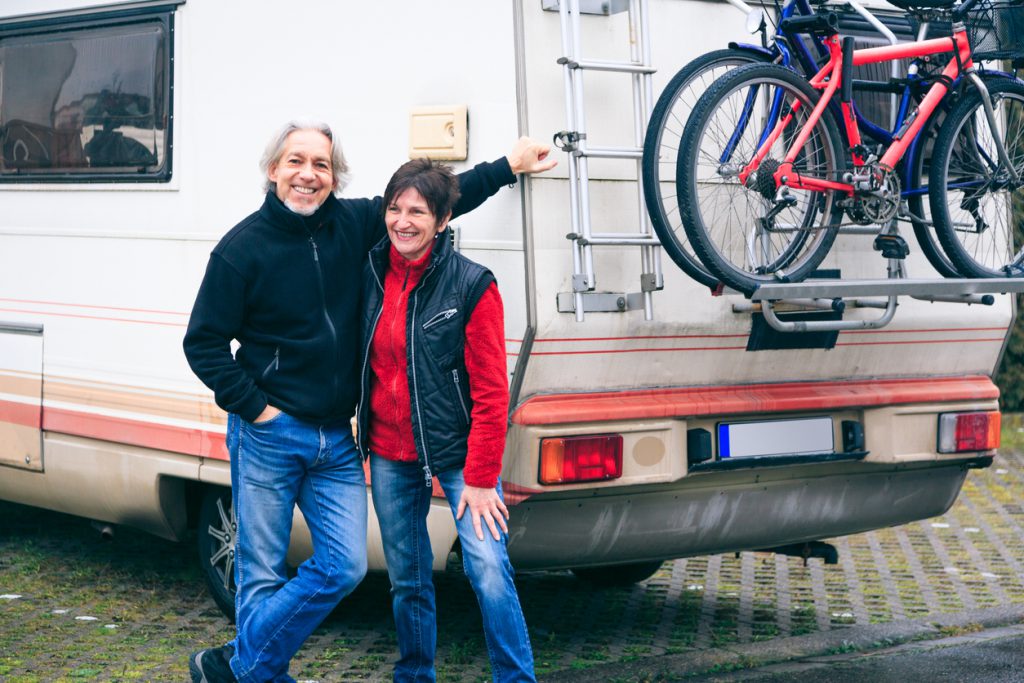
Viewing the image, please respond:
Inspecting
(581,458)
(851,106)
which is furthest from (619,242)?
(851,106)

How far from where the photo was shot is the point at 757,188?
4.48m

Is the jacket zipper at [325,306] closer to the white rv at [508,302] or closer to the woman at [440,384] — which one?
the woman at [440,384]

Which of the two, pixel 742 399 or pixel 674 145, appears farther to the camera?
pixel 742 399

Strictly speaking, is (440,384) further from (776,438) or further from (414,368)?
(776,438)

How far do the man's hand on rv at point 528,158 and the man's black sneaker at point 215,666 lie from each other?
1.66m

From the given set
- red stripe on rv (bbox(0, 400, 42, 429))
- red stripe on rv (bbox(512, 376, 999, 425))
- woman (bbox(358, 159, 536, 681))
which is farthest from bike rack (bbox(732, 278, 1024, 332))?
red stripe on rv (bbox(0, 400, 42, 429))

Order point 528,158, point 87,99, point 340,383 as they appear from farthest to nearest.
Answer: point 87,99
point 528,158
point 340,383

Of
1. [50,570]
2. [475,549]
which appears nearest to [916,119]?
[475,549]

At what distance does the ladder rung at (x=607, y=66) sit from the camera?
4.33 m

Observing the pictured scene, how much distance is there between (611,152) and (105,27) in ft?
7.62

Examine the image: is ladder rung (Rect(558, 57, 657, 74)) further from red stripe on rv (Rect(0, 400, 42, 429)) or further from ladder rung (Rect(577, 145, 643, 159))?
red stripe on rv (Rect(0, 400, 42, 429))

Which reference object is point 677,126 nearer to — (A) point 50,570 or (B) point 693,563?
(B) point 693,563

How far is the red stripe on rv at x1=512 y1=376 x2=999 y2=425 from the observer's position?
446 cm

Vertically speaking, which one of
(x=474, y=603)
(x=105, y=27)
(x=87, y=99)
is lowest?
(x=474, y=603)
